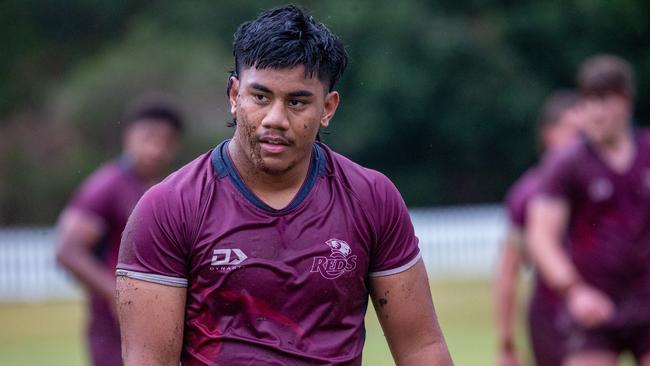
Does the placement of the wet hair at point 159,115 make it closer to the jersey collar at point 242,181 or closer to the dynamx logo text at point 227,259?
the jersey collar at point 242,181

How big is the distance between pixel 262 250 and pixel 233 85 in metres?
0.60

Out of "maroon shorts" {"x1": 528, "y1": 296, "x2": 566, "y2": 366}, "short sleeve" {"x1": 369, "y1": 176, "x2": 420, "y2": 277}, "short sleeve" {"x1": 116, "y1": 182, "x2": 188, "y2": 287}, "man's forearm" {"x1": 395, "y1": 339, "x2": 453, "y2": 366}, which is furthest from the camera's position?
"maroon shorts" {"x1": 528, "y1": 296, "x2": 566, "y2": 366}

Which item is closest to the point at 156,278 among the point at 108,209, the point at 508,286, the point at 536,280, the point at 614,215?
the point at 108,209

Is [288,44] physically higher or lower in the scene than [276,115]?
higher

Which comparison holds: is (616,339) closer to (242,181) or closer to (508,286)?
(508,286)

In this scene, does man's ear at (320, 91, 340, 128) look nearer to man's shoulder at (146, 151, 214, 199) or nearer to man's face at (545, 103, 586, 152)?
man's shoulder at (146, 151, 214, 199)

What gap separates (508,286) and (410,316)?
535cm

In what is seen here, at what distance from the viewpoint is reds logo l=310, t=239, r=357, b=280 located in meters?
4.30

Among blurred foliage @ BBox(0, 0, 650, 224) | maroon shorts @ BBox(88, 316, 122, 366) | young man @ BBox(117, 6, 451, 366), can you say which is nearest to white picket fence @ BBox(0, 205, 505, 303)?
blurred foliage @ BBox(0, 0, 650, 224)

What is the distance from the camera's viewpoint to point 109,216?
837cm

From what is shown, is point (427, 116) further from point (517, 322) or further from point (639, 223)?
point (639, 223)

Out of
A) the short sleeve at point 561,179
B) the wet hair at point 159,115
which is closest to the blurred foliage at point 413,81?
the wet hair at point 159,115

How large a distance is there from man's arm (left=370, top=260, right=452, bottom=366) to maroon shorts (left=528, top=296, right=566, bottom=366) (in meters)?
4.54

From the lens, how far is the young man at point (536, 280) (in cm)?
909
